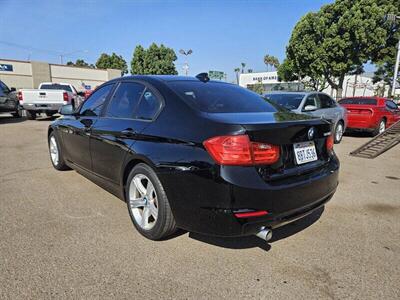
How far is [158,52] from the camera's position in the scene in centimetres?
4953

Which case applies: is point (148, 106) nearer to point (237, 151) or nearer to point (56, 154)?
point (237, 151)

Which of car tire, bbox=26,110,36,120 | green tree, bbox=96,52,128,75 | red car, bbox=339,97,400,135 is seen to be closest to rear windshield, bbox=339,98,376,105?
red car, bbox=339,97,400,135

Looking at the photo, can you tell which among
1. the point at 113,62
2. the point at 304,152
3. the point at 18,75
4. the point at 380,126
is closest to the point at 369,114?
the point at 380,126

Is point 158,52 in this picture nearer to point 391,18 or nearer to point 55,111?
point 391,18

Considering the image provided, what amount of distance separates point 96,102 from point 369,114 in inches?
363

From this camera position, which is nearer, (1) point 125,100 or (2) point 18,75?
(1) point 125,100

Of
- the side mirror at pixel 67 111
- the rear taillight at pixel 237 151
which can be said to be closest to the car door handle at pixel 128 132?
the rear taillight at pixel 237 151

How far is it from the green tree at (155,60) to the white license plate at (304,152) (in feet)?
157

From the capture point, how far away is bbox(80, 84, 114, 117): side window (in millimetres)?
3809

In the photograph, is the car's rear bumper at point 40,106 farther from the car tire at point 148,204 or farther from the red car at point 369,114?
the red car at point 369,114

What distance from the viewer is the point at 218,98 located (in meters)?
3.06

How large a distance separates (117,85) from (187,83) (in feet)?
3.16

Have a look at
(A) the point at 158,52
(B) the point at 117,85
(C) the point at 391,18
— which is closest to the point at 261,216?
(B) the point at 117,85

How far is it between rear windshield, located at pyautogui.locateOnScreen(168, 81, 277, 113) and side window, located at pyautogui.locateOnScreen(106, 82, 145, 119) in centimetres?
43
